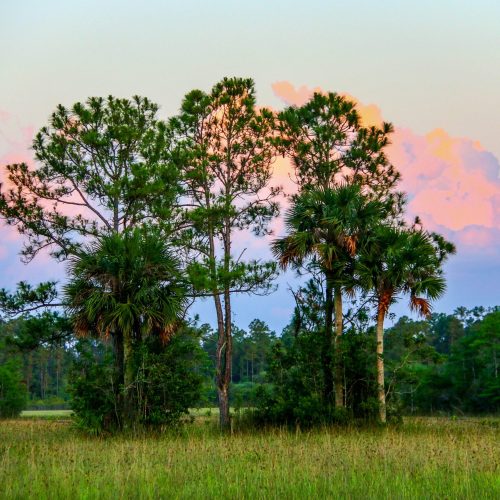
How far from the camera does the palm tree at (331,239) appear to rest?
28.6m

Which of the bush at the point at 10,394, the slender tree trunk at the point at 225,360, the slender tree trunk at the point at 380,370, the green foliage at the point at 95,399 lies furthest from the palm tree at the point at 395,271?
the bush at the point at 10,394

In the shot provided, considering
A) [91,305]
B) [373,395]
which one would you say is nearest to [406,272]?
[373,395]

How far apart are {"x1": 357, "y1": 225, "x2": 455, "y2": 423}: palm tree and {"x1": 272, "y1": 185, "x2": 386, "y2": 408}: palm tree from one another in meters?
0.74

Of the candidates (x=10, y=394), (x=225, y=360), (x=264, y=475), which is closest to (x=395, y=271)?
(x=225, y=360)

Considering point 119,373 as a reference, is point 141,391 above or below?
below

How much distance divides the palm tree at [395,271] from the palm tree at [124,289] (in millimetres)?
7523

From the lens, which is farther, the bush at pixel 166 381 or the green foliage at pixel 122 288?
the bush at pixel 166 381

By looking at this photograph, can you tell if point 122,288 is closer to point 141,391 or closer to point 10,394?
point 141,391

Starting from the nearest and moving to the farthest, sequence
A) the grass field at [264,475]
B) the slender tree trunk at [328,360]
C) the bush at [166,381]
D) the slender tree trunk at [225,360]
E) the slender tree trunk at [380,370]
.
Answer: the grass field at [264,475]
the bush at [166,381]
the slender tree trunk at [380,370]
the slender tree trunk at [328,360]
the slender tree trunk at [225,360]

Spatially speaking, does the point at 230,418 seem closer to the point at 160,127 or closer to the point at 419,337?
the point at 419,337

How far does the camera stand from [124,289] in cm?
2662

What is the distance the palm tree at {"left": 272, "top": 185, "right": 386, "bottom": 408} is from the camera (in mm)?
28562

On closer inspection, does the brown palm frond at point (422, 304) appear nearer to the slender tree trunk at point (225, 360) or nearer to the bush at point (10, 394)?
the slender tree trunk at point (225, 360)

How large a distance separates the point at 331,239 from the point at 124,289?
335 inches
